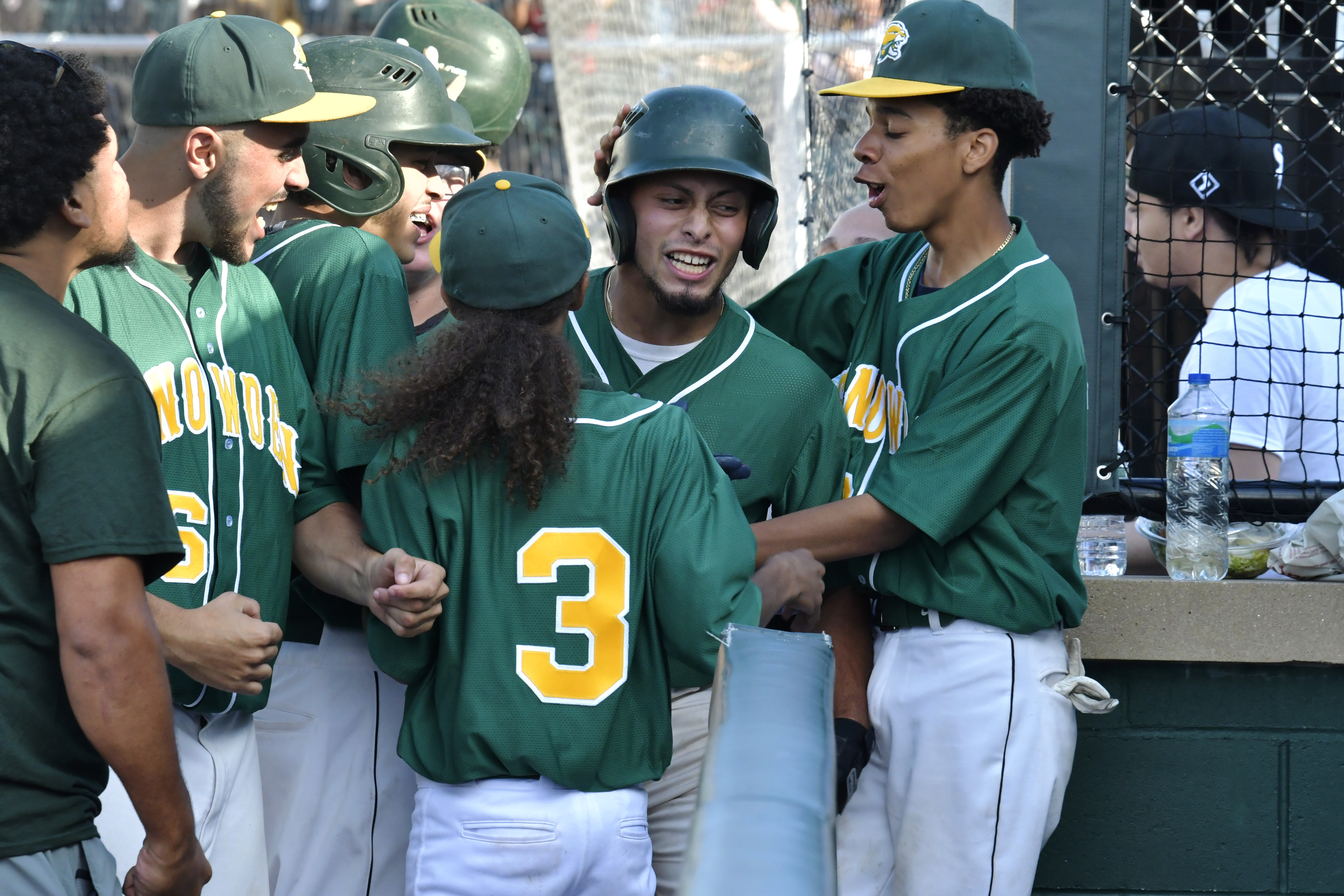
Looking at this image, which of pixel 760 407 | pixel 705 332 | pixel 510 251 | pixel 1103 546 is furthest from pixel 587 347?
pixel 1103 546

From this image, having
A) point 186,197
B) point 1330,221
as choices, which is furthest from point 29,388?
point 1330,221

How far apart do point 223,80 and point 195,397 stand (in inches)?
24.3

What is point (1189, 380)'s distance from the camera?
3471mm

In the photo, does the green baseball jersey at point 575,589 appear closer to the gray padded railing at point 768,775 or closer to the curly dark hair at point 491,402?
the curly dark hair at point 491,402

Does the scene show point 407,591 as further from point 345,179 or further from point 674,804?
point 345,179

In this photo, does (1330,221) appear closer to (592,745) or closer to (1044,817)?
(1044,817)

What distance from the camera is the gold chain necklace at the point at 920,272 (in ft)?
9.96

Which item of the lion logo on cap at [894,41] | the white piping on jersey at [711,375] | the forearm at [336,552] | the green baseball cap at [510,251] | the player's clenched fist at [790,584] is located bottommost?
the player's clenched fist at [790,584]

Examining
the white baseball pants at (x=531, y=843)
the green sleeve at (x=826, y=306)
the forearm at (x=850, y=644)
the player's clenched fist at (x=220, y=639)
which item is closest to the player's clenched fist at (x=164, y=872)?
the player's clenched fist at (x=220, y=639)

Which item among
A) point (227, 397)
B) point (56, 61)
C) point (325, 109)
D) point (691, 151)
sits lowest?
point (227, 397)

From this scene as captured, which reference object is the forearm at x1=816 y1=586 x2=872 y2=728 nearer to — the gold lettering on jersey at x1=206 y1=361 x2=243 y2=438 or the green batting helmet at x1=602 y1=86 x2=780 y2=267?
the green batting helmet at x1=602 y1=86 x2=780 y2=267

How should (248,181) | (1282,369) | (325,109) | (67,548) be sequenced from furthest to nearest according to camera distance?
(1282,369) → (325,109) → (248,181) → (67,548)

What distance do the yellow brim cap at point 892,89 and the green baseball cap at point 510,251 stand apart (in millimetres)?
891

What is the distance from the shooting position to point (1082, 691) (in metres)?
2.97
